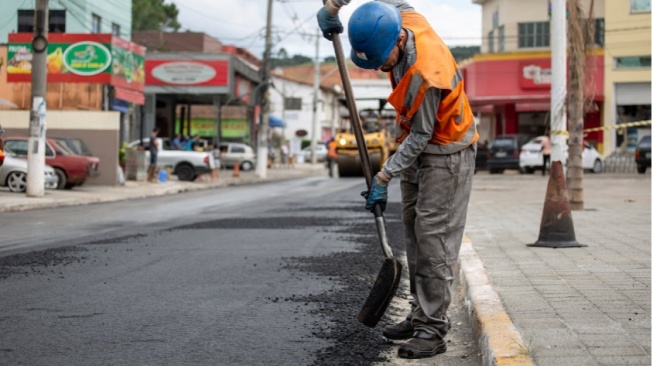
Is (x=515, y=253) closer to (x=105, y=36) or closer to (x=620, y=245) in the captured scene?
(x=620, y=245)

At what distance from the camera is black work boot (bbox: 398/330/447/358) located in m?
4.85

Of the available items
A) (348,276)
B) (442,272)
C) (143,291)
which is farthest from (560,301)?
(143,291)

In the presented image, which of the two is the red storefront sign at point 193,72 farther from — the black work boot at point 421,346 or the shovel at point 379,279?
the black work boot at point 421,346

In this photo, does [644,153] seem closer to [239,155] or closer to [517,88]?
[517,88]

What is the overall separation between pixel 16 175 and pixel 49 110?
6030 mm

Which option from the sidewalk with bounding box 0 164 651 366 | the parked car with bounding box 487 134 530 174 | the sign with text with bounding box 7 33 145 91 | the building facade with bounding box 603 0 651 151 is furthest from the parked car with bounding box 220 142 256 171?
the sidewalk with bounding box 0 164 651 366

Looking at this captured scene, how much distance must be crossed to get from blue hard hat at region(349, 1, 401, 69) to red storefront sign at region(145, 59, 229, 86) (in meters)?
42.2

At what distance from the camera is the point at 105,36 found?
28.0 metres

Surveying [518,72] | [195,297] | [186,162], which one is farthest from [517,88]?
[195,297]

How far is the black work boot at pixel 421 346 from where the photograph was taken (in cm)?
485

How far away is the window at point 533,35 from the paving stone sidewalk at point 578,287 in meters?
36.3

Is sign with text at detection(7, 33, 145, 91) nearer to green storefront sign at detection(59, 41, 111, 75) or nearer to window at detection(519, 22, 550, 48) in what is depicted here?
green storefront sign at detection(59, 41, 111, 75)

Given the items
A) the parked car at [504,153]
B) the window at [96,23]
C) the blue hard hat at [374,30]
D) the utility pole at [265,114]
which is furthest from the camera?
the utility pole at [265,114]

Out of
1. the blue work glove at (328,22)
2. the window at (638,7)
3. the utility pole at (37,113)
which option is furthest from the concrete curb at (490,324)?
the window at (638,7)
